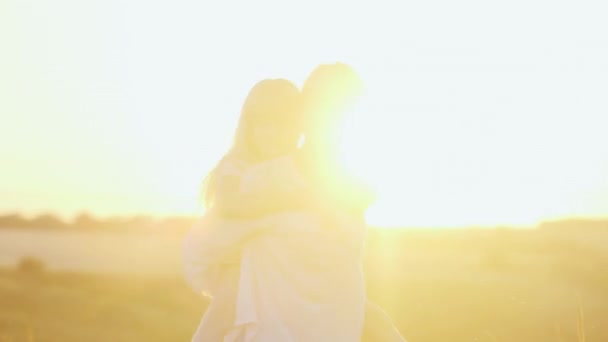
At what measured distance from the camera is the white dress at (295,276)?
5.53m

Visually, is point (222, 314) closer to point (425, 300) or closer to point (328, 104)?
point (328, 104)

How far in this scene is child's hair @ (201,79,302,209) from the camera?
5887 millimetres

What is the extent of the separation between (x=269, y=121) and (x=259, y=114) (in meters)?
0.08

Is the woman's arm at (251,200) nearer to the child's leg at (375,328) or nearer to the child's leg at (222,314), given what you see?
the child's leg at (222,314)

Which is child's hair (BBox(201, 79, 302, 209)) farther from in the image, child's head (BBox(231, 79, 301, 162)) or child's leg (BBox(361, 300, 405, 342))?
child's leg (BBox(361, 300, 405, 342))

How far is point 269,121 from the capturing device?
5.89 m

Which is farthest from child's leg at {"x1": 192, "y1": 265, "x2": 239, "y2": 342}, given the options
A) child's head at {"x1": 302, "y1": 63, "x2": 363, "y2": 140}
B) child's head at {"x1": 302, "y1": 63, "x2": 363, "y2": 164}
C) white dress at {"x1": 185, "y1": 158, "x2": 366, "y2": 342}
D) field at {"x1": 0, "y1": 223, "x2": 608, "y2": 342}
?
field at {"x1": 0, "y1": 223, "x2": 608, "y2": 342}

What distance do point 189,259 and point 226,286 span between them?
301mm

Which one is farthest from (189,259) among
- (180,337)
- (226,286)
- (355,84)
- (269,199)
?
(180,337)

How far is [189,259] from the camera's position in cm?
602

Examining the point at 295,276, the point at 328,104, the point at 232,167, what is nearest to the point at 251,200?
the point at 232,167

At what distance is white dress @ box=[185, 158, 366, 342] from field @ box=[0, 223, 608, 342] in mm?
1713

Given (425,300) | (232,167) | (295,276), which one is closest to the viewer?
(295,276)

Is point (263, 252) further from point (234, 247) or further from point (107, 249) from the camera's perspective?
point (107, 249)
